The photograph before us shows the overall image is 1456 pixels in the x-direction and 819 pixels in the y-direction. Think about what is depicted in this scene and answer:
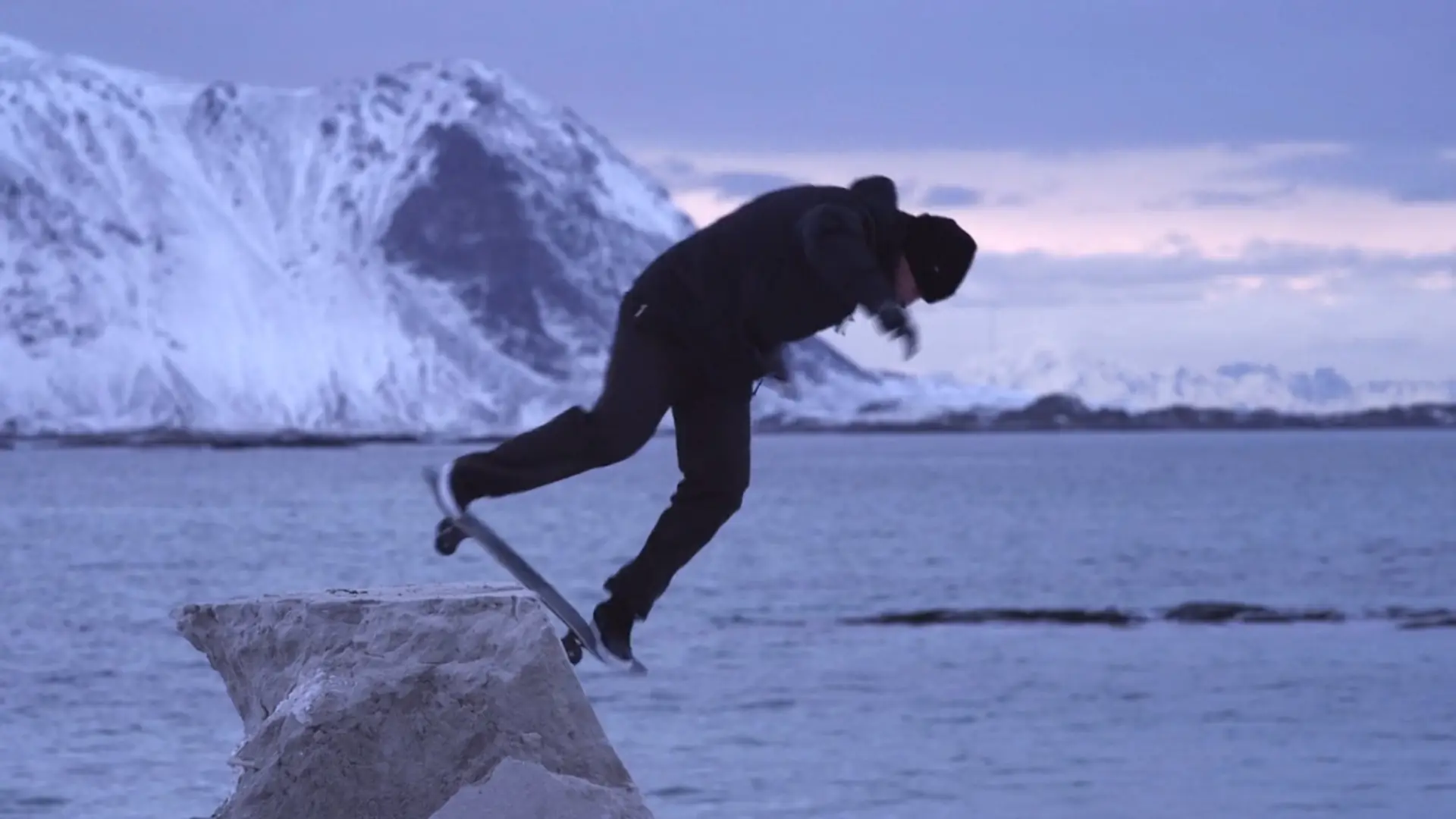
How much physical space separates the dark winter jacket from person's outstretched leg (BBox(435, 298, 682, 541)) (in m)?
0.12

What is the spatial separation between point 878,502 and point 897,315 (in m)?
115

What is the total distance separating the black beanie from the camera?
26.7 ft

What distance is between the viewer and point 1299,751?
23.0 meters

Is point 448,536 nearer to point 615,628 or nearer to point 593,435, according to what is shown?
point 593,435

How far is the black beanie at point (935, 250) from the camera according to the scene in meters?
8.13

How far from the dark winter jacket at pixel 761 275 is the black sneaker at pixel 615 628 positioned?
45.5 inches

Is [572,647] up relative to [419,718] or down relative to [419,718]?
up

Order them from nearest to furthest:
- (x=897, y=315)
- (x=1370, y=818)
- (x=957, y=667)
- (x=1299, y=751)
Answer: (x=897, y=315)
(x=1370, y=818)
(x=1299, y=751)
(x=957, y=667)

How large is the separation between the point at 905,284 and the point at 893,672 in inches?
981

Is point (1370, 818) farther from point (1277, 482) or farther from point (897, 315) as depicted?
point (1277, 482)

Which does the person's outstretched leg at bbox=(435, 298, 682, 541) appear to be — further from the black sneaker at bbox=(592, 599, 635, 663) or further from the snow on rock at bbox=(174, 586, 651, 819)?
the black sneaker at bbox=(592, 599, 635, 663)

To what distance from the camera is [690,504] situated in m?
8.84

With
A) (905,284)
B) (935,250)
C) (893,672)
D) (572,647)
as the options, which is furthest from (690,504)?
(893,672)

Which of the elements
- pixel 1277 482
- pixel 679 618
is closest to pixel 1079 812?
pixel 679 618
